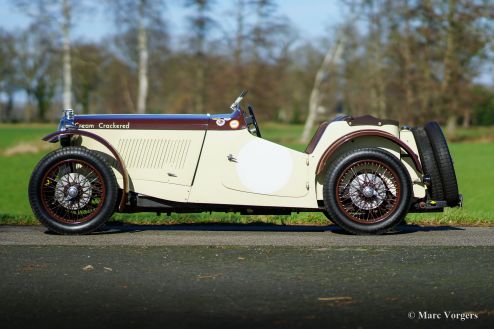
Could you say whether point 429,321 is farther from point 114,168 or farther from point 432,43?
point 432,43

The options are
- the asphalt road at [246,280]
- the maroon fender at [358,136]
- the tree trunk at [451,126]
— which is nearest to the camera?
the asphalt road at [246,280]

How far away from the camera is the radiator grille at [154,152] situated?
7.19 m

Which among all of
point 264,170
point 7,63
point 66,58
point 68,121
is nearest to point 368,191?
point 264,170

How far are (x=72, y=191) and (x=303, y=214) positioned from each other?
3.15 m

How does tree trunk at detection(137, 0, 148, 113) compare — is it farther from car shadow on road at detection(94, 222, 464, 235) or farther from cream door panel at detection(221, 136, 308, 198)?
cream door panel at detection(221, 136, 308, 198)

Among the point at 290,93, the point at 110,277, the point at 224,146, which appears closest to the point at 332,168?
the point at 224,146

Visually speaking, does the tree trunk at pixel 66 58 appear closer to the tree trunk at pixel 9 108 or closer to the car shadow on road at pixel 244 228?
the car shadow on road at pixel 244 228

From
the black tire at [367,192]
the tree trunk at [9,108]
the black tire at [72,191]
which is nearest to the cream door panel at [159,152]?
the black tire at [72,191]

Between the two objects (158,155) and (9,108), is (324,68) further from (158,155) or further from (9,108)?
(9,108)

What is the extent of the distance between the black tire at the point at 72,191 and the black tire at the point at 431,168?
2798 millimetres

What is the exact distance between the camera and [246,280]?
488cm

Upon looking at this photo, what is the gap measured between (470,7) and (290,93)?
33463 mm

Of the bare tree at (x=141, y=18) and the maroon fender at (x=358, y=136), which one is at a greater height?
the bare tree at (x=141, y=18)

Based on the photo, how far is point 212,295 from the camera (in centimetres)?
447
